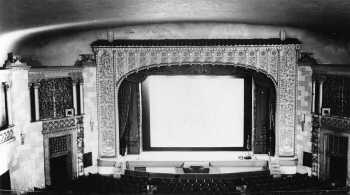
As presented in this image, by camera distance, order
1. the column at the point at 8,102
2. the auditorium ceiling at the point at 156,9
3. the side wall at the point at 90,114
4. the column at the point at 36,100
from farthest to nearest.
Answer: the side wall at the point at 90,114, the column at the point at 36,100, the column at the point at 8,102, the auditorium ceiling at the point at 156,9

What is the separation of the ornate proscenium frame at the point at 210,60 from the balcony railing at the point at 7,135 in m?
3.28

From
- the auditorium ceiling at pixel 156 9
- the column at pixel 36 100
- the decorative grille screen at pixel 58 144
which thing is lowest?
the decorative grille screen at pixel 58 144

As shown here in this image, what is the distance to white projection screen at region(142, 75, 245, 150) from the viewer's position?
14555mm

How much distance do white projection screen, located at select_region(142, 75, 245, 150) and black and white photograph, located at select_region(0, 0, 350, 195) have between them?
0.12ft

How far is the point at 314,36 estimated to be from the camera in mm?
13406

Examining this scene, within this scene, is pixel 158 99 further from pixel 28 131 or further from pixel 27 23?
pixel 27 23

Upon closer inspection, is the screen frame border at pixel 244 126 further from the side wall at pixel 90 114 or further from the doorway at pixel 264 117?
the side wall at pixel 90 114

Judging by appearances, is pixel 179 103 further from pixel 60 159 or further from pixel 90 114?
pixel 60 159

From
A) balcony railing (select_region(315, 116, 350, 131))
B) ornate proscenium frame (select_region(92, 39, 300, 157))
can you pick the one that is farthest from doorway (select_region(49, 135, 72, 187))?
balcony railing (select_region(315, 116, 350, 131))

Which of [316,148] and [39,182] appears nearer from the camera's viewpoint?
[39,182]

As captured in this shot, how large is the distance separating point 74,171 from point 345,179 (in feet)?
28.0

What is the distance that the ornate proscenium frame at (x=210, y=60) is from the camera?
43.3ft

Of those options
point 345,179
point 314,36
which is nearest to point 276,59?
point 314,36

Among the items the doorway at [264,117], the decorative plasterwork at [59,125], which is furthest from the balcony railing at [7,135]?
the doorway at [264,117]
